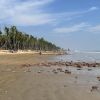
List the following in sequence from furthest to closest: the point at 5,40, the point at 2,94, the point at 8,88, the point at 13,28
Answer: the point at 13,28
the point at 5,40
the point at 8,88
the point at 2,94

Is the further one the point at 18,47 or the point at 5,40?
the point at 18,47

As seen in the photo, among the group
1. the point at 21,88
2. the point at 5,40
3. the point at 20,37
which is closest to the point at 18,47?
the point at 20,37

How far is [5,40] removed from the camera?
156 meters

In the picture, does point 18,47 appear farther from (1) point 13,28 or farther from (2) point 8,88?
(2) point 8,88

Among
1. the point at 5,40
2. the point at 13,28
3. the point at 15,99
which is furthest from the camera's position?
the point at 13,28

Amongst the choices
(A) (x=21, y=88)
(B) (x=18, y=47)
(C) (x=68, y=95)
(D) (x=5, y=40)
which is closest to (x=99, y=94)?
(C) (x=68, y=95)

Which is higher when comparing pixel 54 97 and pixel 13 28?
pixel 13 28

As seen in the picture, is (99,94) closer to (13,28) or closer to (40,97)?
(40,97)

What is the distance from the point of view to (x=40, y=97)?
43.4 feet

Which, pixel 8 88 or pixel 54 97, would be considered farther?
pixel 8 88

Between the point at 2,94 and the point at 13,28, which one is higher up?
the point at 13,28

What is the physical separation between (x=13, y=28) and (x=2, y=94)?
155702 mm

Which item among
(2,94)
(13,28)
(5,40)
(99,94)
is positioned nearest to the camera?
(2,94)

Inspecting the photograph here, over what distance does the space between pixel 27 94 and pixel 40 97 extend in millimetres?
961
